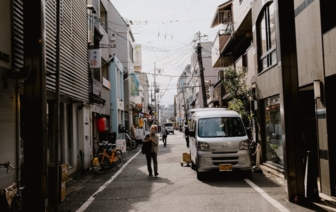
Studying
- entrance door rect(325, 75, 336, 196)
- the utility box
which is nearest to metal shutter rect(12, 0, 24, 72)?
the utility box

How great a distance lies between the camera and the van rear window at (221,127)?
40.2ft

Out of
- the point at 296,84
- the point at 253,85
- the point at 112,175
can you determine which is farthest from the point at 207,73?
the point at 296,84

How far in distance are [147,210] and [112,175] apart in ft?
20.1

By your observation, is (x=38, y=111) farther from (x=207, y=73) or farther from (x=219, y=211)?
(x=207, y=73)

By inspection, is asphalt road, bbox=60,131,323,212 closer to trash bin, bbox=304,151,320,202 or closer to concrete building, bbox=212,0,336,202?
Result: trash bin, bbox=304,151,320,202

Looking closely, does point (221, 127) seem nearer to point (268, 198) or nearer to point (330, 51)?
point (268, 198)

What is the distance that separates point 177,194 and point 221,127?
3.91 metres

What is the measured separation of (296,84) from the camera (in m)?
8.28

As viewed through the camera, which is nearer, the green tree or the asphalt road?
the asphalt road

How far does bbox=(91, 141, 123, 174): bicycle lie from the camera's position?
14.5 m

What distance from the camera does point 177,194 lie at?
924cm

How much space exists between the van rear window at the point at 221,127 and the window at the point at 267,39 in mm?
2972

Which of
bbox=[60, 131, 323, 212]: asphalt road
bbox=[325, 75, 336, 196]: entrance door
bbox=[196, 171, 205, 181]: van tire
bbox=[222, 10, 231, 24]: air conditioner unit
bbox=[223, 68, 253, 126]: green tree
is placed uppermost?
bbox=[222, 10, 231, 24]: air conditioner unit

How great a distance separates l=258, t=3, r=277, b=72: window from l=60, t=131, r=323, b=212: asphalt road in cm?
481
